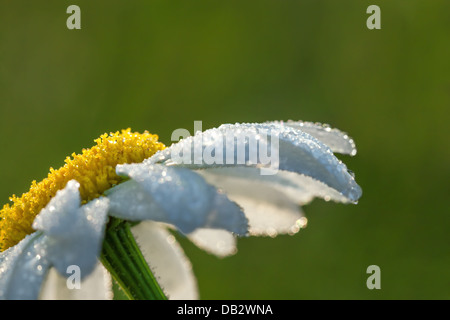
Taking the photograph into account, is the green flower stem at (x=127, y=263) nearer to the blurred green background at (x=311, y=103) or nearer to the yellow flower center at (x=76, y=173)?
the yellow flower center at (x=76, y=173)

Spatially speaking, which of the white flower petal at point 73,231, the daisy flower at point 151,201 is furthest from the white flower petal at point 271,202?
the white flower petal at point 73,231

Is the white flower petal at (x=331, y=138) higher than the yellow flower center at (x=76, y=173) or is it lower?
higher

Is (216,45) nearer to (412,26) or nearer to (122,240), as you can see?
(412,26)

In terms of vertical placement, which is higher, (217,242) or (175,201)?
(175,201)

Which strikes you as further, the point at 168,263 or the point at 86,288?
the point at 168,263

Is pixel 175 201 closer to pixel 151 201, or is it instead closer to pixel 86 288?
pixel 151 201

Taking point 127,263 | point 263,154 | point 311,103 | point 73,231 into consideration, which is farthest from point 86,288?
point 311,103

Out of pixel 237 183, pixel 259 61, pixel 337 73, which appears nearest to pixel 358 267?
pixel 337 73
